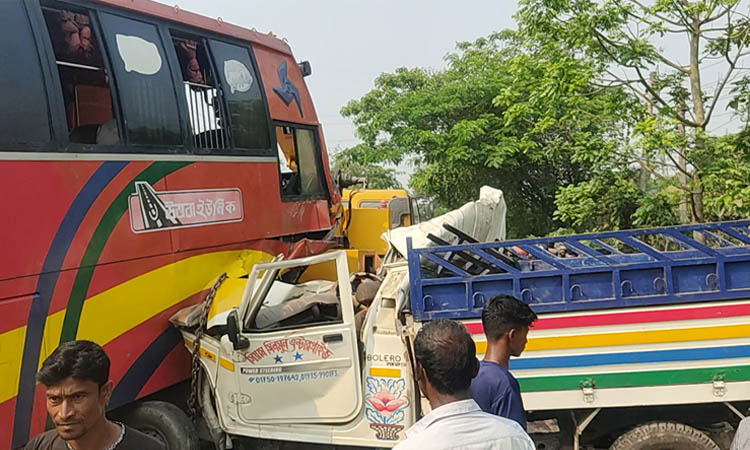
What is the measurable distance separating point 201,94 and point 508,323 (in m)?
3.93

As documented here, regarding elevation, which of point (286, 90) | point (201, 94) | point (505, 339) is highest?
point (286, 90)

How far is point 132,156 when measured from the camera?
15.1 feet

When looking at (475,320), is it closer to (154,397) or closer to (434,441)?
(434,441)

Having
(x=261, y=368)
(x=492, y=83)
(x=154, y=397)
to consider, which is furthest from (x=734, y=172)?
(x=492, y=83)

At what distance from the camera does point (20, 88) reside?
392 centimetres

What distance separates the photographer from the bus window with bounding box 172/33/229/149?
529 centimetres

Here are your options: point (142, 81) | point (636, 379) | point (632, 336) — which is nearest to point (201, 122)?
point (142, 81)

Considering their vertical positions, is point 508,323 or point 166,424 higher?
point 508,323

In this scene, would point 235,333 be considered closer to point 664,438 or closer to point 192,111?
point 192,111

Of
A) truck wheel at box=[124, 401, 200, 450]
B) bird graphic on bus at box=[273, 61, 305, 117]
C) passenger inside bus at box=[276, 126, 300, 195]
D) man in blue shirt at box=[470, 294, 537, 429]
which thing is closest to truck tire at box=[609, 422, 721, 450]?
man in blue shirt at box=[470, 294, 537, 429]

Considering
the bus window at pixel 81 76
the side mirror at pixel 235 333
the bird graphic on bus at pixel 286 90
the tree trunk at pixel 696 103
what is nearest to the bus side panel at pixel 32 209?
the bus window at pixel 81 76

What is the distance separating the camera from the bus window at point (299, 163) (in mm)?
6301

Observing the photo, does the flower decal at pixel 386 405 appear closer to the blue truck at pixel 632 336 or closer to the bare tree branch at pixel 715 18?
the blue truck at pixel 632 336

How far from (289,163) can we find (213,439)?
9.88 ft
